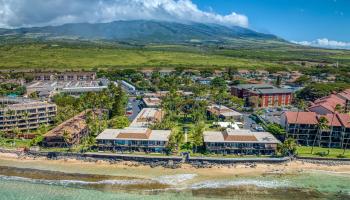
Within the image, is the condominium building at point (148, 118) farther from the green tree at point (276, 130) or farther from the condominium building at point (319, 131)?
the condominium building at point (319, 131)

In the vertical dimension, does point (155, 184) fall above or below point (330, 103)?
below

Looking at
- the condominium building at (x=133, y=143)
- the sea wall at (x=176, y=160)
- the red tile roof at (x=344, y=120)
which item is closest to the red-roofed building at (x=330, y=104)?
the red tile roof at (x=344, y=120)

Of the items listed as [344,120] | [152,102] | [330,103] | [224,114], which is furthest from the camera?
[152,102]

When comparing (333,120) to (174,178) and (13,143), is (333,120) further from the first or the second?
(13,143)

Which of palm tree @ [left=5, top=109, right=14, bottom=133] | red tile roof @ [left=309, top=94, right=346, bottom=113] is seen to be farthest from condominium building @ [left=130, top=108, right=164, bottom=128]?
red tile roof @ [left=309, top=94, right=346, bottom=113]

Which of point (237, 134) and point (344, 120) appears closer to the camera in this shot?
point (237, 134)

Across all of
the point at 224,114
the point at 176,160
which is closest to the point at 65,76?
the point at 224,114

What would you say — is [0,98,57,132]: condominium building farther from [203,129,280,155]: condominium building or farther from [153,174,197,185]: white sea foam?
[203,129,280,155]: condominium building
